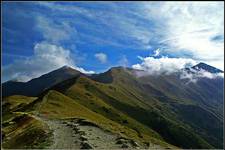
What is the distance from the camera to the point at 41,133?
252ft

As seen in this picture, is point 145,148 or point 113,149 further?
point 145,148

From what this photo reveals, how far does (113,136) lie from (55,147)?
1383 centimetres

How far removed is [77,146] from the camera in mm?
60406

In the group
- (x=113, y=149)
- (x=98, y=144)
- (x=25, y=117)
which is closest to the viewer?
(x=113, y=149)

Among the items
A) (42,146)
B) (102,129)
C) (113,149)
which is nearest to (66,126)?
(102,129)

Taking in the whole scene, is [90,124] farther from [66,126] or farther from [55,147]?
[55,147]

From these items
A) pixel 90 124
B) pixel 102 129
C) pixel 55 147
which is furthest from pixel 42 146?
pixel 90 124

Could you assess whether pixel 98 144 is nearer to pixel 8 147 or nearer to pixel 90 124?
pixel 8 147

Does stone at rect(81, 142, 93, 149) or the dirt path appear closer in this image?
stone at rect(81, 142, 93, 149)

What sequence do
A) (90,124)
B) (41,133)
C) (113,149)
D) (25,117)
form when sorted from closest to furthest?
(113,149) < (41,133) < (90,124) < (25,117)

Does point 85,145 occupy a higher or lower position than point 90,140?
lower

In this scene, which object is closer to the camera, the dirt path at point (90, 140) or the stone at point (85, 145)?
the stone at point (85, 145)

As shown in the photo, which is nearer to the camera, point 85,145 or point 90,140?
point 85,145

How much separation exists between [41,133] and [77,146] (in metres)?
18.6
